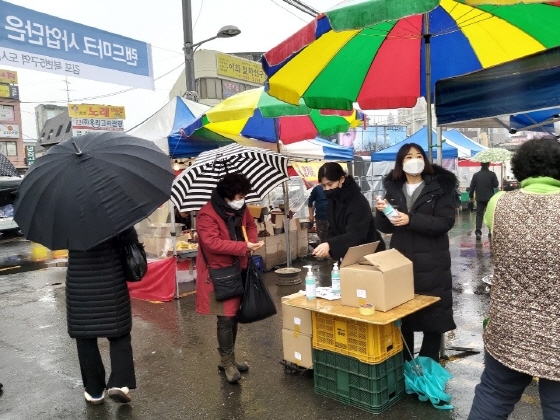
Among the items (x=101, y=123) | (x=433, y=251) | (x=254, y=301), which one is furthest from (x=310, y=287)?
(x=101, y=123)

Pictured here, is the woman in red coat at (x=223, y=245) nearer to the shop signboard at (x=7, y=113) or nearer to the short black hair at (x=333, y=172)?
the short black hair at (x=333, y=172)

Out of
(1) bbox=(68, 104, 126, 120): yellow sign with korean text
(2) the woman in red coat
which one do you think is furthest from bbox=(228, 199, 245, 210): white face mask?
(1) bbox=(68, 104, 126, 120): yellow sign with korean text

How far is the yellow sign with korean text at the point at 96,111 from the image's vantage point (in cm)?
3132

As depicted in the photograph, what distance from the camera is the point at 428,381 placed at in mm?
3516

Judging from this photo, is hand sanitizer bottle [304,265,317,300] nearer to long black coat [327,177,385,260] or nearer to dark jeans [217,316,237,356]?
long black coat [327,177,385,260]

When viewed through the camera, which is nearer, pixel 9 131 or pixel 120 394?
pixel 120 394

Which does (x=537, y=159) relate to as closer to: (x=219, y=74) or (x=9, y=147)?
(x=219, y=74)

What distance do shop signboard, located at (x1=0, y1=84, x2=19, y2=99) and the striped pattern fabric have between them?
138 feet

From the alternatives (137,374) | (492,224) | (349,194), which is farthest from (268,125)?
(492,224)

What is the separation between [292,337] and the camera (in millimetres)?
4059

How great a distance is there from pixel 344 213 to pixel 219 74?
33.0 metres

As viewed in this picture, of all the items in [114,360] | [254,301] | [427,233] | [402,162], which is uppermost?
[402,162]

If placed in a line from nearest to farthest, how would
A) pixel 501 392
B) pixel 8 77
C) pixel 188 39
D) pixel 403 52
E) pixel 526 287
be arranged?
pixel 526 287, pixel 501 392, pixel 403 52, pixel 188 39, pixel 8 77

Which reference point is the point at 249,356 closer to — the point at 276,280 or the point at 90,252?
the point at 90,252
